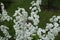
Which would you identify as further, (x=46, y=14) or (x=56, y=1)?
(x=56, y=1)

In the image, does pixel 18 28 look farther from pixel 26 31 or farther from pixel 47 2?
pixel 47 2

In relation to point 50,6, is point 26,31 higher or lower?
lower

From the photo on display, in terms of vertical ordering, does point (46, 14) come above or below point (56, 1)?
below

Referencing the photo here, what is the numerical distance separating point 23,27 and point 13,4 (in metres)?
5.74

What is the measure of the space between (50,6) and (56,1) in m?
0.41

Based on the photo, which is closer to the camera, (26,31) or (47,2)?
(26,31)

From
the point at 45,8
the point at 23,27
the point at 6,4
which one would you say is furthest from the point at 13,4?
the point at 23,27

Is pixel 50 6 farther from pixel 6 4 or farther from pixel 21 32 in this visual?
pixel 21 32

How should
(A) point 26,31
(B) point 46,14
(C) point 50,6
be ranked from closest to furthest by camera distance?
(A) point 26,31
(B) point 46,14
(C) point 50,6

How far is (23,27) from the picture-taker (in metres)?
3.82

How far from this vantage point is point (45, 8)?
355 inches

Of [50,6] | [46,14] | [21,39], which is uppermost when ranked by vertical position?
[50,6]

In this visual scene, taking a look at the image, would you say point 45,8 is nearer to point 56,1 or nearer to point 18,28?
point 56,1

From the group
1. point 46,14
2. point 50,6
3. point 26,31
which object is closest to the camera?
point 26,31
